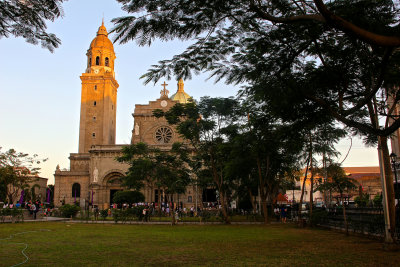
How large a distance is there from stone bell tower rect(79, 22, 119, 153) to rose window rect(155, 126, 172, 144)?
9137 mm

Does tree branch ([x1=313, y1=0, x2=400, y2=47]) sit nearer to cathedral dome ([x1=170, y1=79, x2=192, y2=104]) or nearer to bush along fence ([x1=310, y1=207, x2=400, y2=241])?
bush along fence ([x1=310, y1=207, x2=400, y2=241])

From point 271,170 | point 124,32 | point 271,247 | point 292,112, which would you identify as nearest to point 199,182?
point 271,170

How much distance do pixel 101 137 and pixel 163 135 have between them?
10.8 metres

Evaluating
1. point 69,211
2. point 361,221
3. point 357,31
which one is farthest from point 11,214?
point 357,31

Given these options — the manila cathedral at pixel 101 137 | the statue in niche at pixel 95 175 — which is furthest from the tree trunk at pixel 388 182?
the statue in niche at pixel 95 175

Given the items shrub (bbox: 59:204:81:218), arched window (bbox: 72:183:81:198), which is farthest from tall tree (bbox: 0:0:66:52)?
arched window (bbox: 72:183:81:198)

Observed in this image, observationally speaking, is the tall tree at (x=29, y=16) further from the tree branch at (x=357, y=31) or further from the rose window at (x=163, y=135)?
the rose window at (x=163, y=135)

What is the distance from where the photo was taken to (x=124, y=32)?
7.16m

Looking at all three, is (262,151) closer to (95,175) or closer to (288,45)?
(288,45)

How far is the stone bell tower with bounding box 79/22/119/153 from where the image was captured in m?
60.1

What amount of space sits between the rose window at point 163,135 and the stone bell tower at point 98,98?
9.14 meters

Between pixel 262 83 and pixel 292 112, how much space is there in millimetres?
1333

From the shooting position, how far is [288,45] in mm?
9203

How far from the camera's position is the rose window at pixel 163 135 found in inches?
2259
